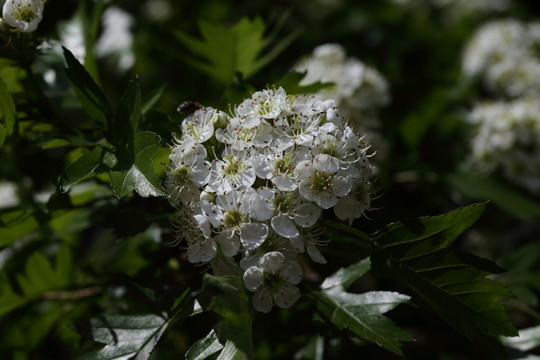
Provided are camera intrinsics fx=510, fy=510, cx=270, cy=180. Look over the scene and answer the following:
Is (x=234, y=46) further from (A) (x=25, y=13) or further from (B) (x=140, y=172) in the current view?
(B) (x=140, y=172)

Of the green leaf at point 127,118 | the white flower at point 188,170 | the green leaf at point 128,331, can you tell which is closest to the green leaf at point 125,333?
the green leaf at point 128,331

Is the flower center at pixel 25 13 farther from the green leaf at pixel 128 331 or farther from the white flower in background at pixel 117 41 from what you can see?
the white flower in background at pixel 117 41

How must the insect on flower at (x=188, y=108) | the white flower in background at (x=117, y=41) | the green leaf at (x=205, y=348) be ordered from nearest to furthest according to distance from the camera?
the green leaf at (x=205, y=348)
the insect on flower at (x=188, y=108)
the white flower in background at (x=117, y=41)

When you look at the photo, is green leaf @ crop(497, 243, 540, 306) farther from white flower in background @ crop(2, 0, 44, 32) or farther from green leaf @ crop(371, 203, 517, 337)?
white flower in background @ crop(2, 0, 44, 32)

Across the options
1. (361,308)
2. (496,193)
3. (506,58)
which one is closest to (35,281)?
(361,308)

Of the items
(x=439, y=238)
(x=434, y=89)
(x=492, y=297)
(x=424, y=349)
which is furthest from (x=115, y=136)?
(x=434, y=89)

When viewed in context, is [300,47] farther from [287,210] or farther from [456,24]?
[287,210]

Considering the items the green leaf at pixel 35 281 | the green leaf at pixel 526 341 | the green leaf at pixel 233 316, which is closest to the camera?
the green leaf at pixel 233 316
